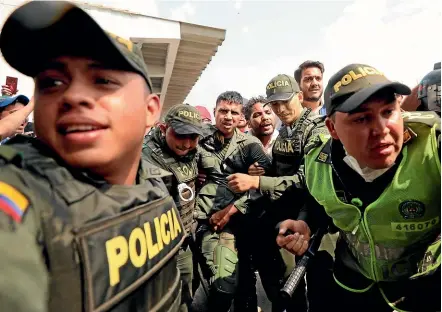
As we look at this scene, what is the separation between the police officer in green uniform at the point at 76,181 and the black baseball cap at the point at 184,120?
→ 157 cm

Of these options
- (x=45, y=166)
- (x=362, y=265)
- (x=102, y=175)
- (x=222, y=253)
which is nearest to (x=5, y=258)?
(x=45, y=166)

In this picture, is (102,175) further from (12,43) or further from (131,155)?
(12,43)

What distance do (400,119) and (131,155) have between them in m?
1.16

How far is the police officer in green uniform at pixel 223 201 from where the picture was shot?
8.95 ft

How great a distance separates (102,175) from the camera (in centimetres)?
93

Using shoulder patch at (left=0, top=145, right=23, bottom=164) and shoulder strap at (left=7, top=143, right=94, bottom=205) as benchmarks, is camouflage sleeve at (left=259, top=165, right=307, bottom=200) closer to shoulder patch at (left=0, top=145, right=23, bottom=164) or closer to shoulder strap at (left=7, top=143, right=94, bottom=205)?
shoulder strap at (left=7, top=143, right=94, bottom=205)

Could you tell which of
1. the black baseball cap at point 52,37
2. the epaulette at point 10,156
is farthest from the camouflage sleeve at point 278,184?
the epaulette at point 10,156

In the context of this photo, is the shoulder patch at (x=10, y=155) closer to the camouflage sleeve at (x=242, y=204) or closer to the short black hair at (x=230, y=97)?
the camouflage sleeve at (x=242, y=204)

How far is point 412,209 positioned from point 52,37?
4.96 ft

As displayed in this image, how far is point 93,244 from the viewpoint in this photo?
75 centimetres

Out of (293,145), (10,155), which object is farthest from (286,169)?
(10,155)

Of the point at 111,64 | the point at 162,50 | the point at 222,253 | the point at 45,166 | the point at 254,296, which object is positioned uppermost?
the point at 162,50

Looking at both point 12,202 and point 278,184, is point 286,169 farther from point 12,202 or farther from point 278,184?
point 12,202

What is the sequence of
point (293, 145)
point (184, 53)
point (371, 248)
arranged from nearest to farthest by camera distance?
point (371, 248) → point (293, 145) → point (184, 53)
